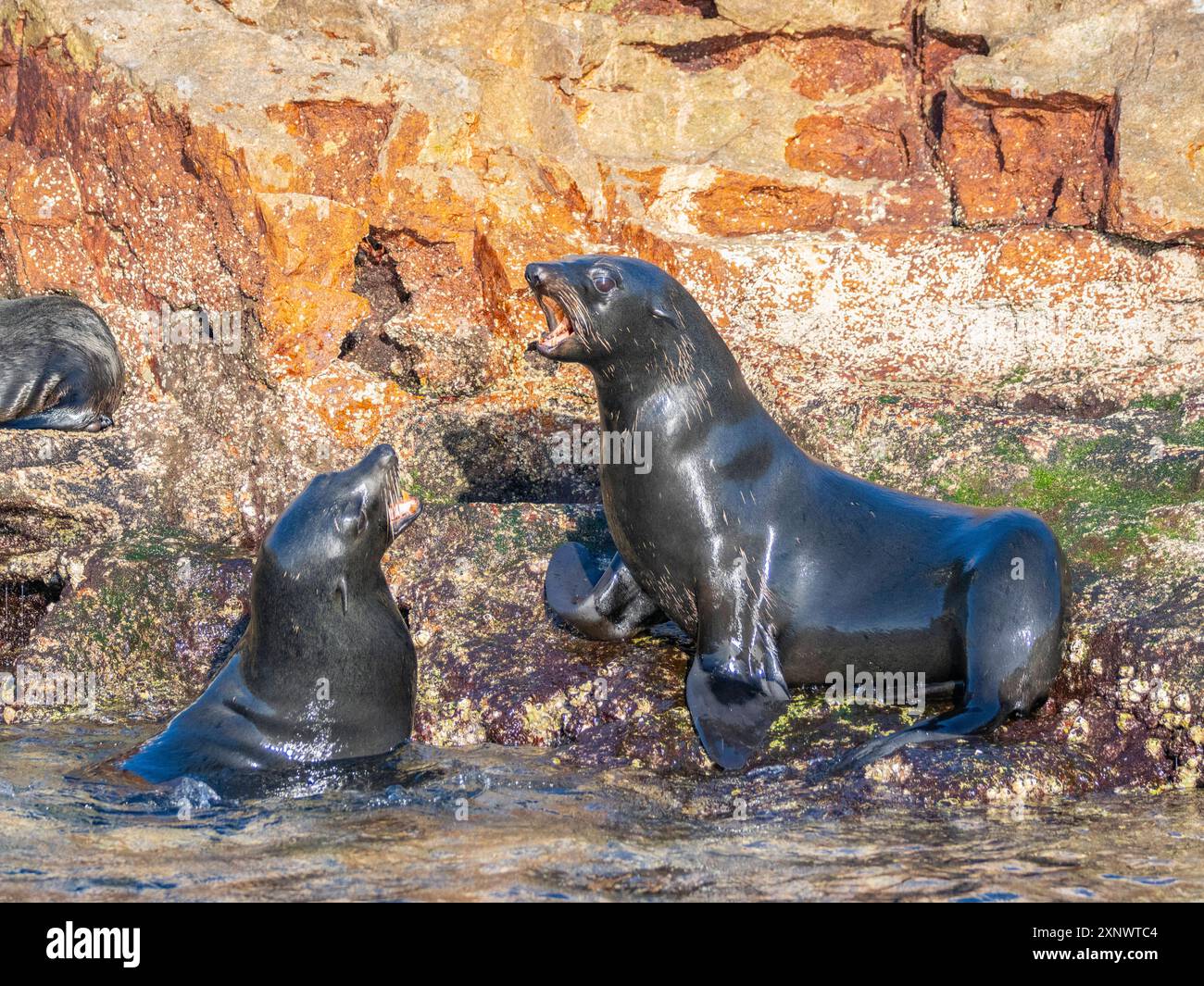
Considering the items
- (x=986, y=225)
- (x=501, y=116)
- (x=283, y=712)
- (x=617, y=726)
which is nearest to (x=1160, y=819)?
(x=617, y=726)

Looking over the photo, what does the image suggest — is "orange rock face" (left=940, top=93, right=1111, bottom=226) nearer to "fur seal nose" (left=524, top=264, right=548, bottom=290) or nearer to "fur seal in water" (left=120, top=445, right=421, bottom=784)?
"fur seal nose" (left=524, top=264, right=548, bottom=290)

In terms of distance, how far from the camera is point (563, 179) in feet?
26.9

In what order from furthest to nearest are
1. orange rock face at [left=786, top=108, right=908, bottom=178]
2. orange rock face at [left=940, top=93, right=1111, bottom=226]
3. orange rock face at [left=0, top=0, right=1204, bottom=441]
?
orange rock face at [left=786, top=108, right=908, bottom=178]
orange rock face at [left=940, top=93, right=1111, bottom=226]
orange rock face at [left=0, top=0, right=1204, bottom=441]

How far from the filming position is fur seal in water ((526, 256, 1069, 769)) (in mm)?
5059

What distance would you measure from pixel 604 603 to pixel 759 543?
0.79m

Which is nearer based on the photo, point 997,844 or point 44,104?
point 997,844

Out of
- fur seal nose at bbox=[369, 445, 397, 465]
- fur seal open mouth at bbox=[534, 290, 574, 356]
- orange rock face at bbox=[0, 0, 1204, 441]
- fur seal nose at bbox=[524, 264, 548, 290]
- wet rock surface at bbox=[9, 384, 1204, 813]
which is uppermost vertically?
orange rock face at bbox=[0, 0, 1204, 441]

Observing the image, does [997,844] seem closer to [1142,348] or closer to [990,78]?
[1142,348]

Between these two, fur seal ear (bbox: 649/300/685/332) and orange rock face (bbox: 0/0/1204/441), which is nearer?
fur seal ear (bbox: 649/300/685/332)

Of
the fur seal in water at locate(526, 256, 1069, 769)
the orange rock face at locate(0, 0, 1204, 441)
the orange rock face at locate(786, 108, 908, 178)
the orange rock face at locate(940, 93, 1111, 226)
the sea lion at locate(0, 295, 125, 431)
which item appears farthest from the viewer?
the sea lion at locate(0, 295, 125, 431)

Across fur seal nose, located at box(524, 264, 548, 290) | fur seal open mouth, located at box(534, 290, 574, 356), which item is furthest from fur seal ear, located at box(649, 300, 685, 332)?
fur seal nose, located at box(524, 264, 548, 290)

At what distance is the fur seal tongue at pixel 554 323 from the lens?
5434 millimetres

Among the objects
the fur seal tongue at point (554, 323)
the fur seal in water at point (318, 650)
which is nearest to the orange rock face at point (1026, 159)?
the fur seal tongue at point (554, 323)

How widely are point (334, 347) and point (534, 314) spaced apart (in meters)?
1.15
